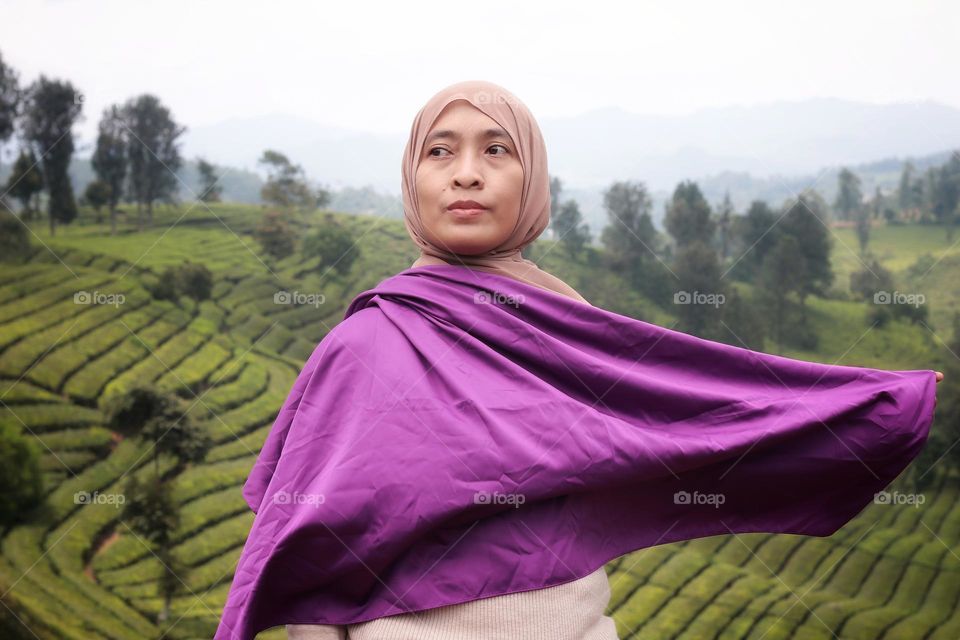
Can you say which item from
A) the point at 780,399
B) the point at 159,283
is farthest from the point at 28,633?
the point at 780,399

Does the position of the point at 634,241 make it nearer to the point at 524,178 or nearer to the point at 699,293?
the point at 699,293

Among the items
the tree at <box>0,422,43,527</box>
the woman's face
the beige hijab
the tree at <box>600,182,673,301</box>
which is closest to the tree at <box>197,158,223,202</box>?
the tree at <box>0,422,43,527</box>

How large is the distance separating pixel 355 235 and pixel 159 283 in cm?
149

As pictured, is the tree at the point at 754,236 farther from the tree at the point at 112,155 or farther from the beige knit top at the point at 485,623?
the beige knit top at the point at 485,623

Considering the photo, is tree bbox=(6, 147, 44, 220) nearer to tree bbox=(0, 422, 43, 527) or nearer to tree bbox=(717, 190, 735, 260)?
tree bbox=(0, 422, 43, 527)

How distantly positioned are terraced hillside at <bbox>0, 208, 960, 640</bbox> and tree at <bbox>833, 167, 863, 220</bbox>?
744 mm

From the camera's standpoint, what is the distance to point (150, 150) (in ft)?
22.0

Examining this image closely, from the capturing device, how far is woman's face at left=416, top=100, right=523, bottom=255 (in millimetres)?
1765

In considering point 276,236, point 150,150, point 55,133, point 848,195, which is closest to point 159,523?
point 276,236

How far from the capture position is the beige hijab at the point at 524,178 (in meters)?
1.80

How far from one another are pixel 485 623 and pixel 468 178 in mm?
829

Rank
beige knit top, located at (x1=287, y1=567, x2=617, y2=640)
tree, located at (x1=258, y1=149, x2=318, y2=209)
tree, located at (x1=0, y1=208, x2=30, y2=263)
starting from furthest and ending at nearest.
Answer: tree, located at (x1=258, y1=149, x2=318, y2=209) → tree, located at (x1=0, y1=208, x2=30, y2=263) → beige knit top, located at (x1=287, y1=567, x2=617, y2=640)

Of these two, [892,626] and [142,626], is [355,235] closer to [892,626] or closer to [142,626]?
[142,626]

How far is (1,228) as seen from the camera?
6227 mm
